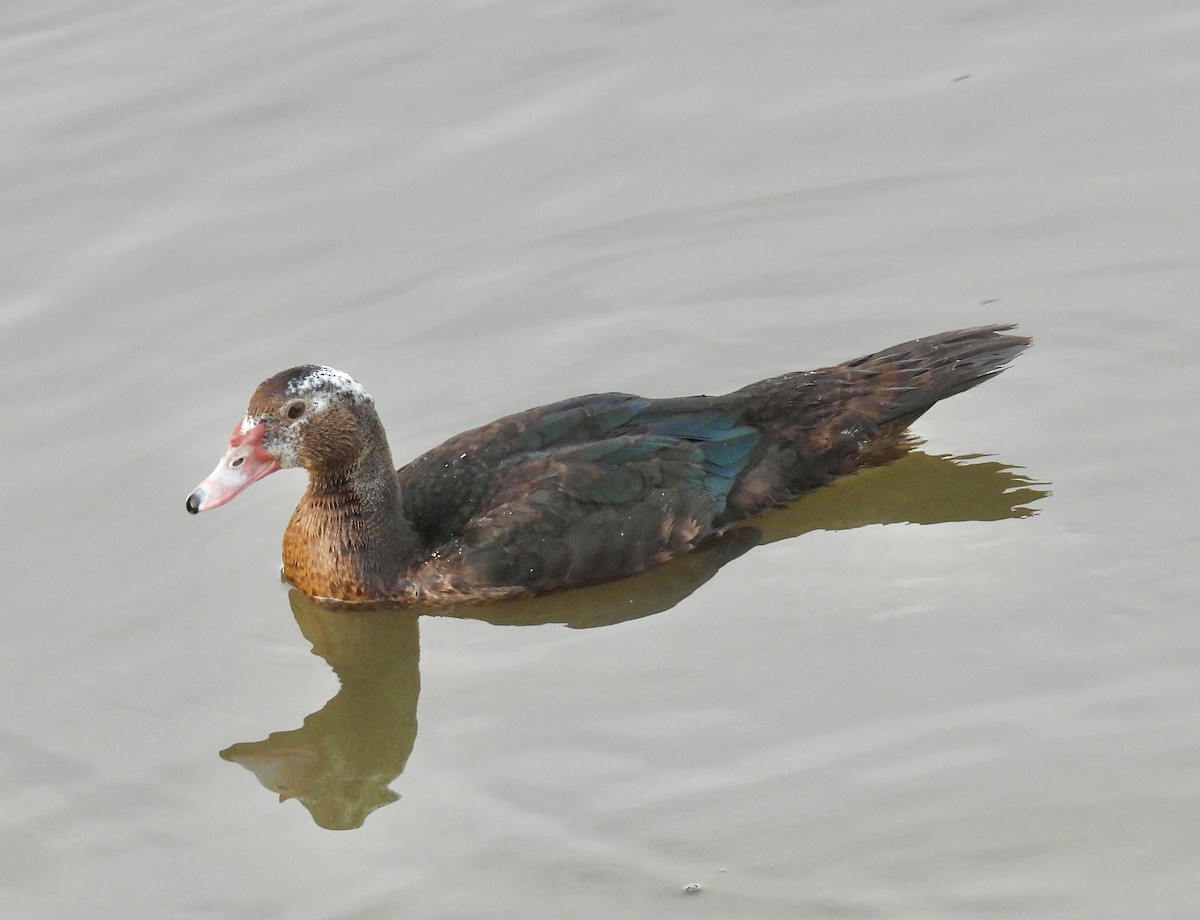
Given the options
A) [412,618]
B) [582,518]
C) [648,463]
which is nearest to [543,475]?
[582,518]

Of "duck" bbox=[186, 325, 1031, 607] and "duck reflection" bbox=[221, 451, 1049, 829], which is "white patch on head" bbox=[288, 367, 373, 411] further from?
"duck reflection" bbox=[221, 451, 1049, 829]

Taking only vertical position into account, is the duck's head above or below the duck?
above

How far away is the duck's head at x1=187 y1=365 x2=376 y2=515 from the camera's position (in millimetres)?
8414

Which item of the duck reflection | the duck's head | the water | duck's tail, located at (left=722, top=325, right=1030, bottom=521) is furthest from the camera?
duck's tail, located at (left=722, top=325, right=1030, bottom=521)

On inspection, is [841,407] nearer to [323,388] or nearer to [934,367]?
[934,367]

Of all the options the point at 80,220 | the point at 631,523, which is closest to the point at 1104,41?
the point at 631,523

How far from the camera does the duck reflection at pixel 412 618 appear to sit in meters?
7.63

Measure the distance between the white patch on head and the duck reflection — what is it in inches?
39.8

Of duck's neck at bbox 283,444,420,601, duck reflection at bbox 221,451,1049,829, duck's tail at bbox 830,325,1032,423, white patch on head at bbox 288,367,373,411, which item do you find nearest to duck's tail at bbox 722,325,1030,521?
duck's tail at bbox 830,325,1032,423

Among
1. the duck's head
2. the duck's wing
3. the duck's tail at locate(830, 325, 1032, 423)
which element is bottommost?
the duck's wing

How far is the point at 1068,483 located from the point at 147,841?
4.50 m

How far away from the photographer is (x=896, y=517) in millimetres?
8992

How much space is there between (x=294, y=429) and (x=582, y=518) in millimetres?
1385

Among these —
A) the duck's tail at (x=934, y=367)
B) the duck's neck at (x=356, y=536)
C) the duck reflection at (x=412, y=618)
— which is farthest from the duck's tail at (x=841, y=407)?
the duck's neck at (x=356, y=536)
